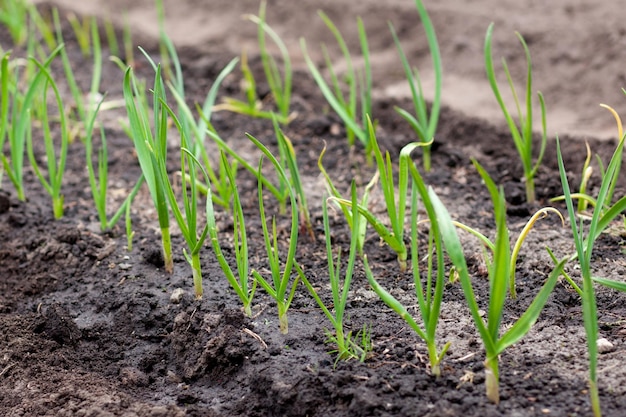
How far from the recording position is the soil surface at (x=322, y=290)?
153cm

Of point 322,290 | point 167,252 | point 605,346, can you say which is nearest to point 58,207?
point 167,252

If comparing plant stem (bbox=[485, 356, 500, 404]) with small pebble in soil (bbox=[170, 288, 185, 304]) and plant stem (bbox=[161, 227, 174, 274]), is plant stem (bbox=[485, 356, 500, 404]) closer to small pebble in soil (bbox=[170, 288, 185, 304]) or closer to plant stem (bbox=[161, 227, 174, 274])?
small pebble in soil (bbox=[170, 288, 185, 304])

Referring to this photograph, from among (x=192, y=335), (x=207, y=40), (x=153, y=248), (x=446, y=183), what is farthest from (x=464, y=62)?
(x=192, y=335)

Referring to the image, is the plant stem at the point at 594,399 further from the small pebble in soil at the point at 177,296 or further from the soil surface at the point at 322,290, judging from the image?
the small pebble in soil at the point at 177,296

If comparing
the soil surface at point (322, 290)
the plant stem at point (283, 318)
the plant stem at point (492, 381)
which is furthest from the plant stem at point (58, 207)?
the plant stem at point (492, 381)

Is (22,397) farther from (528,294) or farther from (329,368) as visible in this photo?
(528,294)

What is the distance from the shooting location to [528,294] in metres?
1.83

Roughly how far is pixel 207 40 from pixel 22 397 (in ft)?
8.67

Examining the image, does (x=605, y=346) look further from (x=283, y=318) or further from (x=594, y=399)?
(x=283, y=318)

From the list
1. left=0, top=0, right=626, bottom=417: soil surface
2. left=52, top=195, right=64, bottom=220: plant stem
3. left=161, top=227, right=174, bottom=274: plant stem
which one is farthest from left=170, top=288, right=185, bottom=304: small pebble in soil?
left=52, top=195, right=64, bottom=220: plant stem

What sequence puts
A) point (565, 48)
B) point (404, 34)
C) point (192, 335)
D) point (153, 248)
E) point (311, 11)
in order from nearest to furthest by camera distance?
1. point (192, 335)
2. point (153, 248)
3. point (565, 48)
4. point (404, 34)
5. point (311, 11)

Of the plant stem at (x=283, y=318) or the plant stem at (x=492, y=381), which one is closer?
the plant stem at (x=492, y=381)

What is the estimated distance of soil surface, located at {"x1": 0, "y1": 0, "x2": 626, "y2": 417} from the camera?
1.53 m

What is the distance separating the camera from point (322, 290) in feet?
6.31
